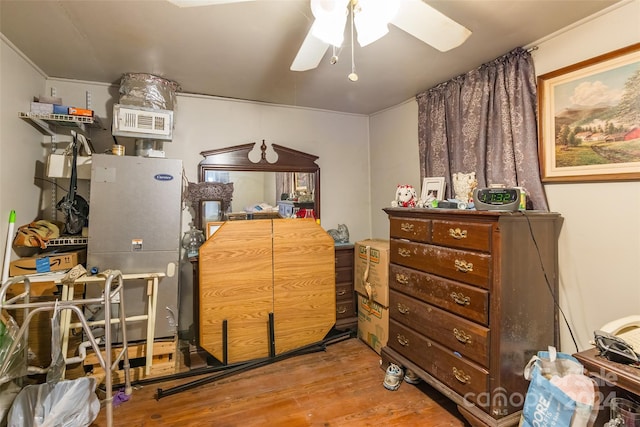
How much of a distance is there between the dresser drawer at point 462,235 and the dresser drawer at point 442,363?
0.66 metres

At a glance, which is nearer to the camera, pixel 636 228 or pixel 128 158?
pixel 636 228

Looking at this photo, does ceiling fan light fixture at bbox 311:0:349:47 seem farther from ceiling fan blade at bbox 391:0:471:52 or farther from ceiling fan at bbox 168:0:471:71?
ceiling fan blade at bbox 391:0:471:52

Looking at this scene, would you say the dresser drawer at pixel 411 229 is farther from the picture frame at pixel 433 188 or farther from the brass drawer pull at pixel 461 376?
the brass drawer pull at pixel 461 376

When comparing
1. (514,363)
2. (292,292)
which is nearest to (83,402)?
(292,292)

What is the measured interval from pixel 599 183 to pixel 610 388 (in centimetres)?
107

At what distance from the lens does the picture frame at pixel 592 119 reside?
1593mm

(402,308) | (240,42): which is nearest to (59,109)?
(240,42)

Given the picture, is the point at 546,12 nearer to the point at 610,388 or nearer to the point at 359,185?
the point at 610,388

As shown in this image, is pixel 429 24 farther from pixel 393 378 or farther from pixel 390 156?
pixel 393 378

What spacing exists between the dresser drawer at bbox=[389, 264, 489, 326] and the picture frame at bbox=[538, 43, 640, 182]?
3.01 feet

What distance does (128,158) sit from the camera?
89.7 inches

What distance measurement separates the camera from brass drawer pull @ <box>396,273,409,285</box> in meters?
2.21

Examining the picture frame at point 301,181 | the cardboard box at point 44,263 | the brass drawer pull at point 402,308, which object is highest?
the picture frame at point 301,181

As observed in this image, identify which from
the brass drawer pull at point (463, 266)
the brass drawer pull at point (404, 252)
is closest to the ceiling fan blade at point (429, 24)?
the brass drawer pull at point (463, 266)
